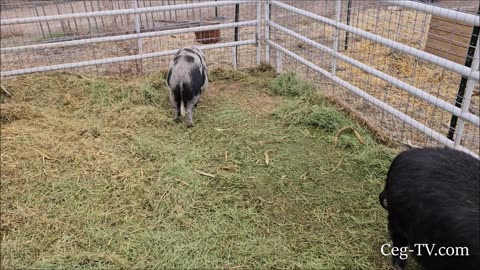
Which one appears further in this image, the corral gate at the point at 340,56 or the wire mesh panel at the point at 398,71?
the corral gate at the point at 340,56

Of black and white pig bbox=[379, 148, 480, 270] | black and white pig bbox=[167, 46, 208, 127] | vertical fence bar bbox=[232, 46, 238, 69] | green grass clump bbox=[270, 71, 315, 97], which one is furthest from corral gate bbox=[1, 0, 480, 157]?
black and white pig bbox=[167, 46, 208, 127]

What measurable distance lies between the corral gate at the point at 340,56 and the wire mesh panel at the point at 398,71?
0.5 inches

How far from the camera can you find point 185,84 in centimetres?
485

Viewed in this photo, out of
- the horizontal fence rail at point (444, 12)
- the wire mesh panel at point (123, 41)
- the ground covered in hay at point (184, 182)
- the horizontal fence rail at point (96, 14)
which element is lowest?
the ground covered in hay at point (184, 182)

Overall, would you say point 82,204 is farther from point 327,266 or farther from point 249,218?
point 327,266

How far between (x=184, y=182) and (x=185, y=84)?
147 cm

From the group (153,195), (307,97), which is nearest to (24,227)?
(153,195)

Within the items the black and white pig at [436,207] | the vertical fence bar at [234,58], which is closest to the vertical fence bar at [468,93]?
the black and white pig at [436,207]

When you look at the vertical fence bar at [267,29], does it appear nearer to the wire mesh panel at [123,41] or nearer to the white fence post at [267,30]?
the white fence post at [267,30]

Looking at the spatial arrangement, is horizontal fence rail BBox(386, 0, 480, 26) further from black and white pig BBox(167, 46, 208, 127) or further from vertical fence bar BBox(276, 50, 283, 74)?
vertical fence bar BBox(276, 50, 283, 74)

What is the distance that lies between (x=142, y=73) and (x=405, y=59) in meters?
4.28

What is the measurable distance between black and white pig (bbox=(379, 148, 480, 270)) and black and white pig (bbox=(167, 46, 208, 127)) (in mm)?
2693

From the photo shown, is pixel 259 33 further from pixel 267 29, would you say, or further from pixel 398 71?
pixel 398 71

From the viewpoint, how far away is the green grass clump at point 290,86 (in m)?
5.56
